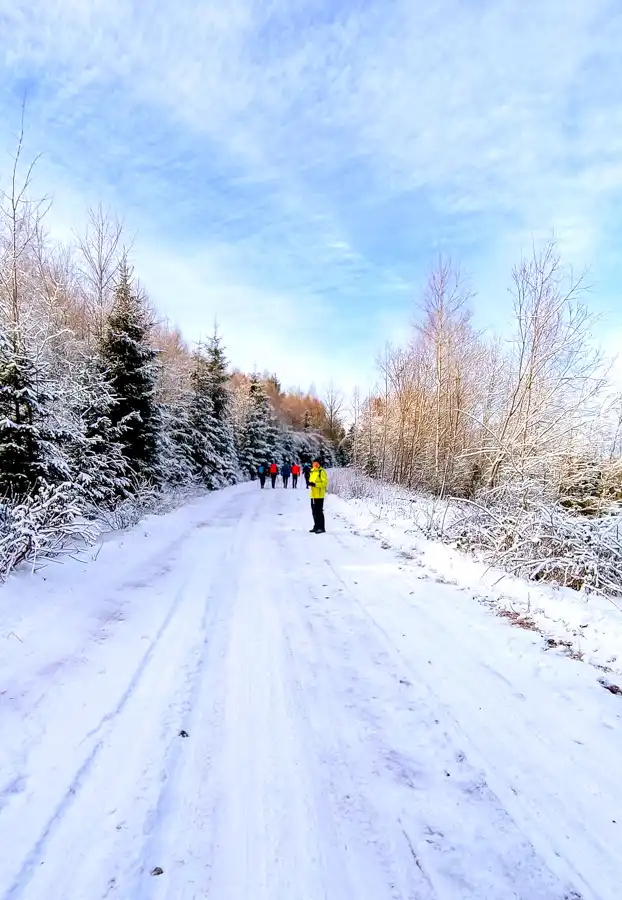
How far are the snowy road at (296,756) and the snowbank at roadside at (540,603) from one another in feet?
1.19

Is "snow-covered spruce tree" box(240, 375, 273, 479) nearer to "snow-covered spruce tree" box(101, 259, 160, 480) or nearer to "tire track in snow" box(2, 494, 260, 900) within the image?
"snow-covered spruce tree" box(101, 259, 160, 480)

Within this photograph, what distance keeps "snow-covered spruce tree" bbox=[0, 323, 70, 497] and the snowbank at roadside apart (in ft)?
20.7

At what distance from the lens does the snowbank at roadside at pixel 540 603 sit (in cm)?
409

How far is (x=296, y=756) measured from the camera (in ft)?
8.29

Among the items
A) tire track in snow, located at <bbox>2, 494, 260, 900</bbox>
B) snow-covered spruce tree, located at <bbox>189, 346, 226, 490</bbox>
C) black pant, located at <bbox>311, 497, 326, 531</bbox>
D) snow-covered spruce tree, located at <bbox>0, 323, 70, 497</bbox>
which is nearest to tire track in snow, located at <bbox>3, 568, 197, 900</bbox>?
tire track in snow, located at <bbox>2, 494, 260, 900</bbox>

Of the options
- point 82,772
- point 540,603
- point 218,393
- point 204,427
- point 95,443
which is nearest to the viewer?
point 82,772

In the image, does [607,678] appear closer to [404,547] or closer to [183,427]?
[404,547]

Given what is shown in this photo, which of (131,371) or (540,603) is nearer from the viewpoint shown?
(540,603)

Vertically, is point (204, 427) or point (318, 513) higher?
point (204, 427)

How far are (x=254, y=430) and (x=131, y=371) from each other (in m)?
22.2

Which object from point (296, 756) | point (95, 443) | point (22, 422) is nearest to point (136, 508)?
point (95, 443)

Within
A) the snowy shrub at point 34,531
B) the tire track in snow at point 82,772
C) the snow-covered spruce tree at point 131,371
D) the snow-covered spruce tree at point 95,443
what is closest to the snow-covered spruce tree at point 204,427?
the snow-covered spruce tree at point 131,371

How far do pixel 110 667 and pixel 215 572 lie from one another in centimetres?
287

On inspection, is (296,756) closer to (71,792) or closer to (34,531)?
(71,792)
